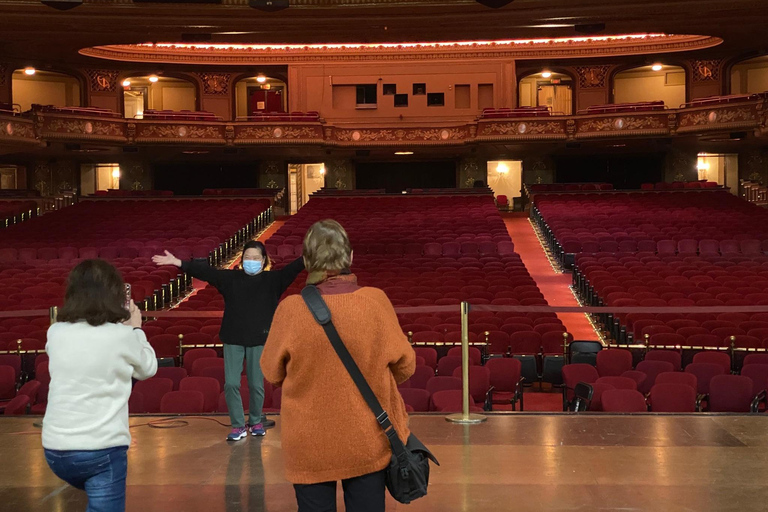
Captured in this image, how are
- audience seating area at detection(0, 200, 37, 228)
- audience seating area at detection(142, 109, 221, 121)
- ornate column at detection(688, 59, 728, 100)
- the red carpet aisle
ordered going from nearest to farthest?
the red carpet aisle → audience seating area at detection(0, 200, 37, 228) → audience seating area at detection(142, 109, 221, 121) → ornate column at detection(688, 59, 728, 100)

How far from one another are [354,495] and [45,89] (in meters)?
26.2

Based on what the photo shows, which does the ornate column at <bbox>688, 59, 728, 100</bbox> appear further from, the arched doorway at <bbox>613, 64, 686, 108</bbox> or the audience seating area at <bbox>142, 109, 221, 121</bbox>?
the audience seating area at <bbox>142, 109, 221, 121</bbox>

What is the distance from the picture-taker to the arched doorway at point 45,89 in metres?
25.5

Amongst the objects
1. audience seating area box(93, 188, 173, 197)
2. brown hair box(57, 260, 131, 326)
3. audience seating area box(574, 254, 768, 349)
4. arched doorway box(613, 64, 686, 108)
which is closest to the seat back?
audience seating area box(574, 254, 768, 349)

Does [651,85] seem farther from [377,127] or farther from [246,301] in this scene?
[246,301]

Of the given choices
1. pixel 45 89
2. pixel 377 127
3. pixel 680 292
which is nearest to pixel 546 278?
pixel 680 292

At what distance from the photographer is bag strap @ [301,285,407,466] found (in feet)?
8.13

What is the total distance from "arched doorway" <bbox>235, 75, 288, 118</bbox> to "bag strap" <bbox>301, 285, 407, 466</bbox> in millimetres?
25390

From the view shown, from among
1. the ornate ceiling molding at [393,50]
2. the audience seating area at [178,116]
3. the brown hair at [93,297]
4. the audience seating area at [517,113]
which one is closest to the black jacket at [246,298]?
the brown hair at [93,297]

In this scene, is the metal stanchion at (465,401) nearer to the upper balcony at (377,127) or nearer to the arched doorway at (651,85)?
the upper balcony at (377,127)

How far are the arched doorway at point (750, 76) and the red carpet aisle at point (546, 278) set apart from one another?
28.3 feet

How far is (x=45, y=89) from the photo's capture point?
25844 mm

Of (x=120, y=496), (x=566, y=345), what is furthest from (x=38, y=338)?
(x=120, y=496)

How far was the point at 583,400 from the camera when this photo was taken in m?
6.00
